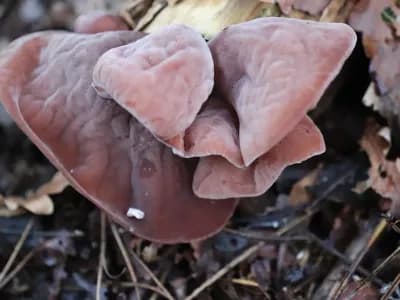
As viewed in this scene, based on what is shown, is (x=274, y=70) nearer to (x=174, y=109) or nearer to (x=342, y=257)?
(x=174, y=109)

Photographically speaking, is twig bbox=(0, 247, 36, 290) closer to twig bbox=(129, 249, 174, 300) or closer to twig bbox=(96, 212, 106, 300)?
twig bbox=(96, 212, 106, 300)

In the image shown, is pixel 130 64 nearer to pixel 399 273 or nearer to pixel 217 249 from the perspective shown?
pixel 217 249

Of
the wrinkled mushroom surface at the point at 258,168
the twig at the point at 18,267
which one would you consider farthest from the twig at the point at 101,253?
the wrinkled mushroom surface at the point at 258,168

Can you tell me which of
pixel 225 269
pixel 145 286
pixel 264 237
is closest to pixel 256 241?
pixel 264 237

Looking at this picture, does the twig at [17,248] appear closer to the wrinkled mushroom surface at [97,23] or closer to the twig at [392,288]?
the wrinkled mushroom surface at [97,23]

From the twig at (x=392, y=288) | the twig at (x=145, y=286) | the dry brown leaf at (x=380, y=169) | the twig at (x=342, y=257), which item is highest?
the dry brown leaf at (x=380, y=169)

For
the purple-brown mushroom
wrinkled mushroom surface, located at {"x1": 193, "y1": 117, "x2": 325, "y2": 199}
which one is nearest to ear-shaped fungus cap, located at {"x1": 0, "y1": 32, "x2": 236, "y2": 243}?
the purple-brown mushroom

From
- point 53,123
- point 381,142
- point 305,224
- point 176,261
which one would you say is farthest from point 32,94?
point 381,142
